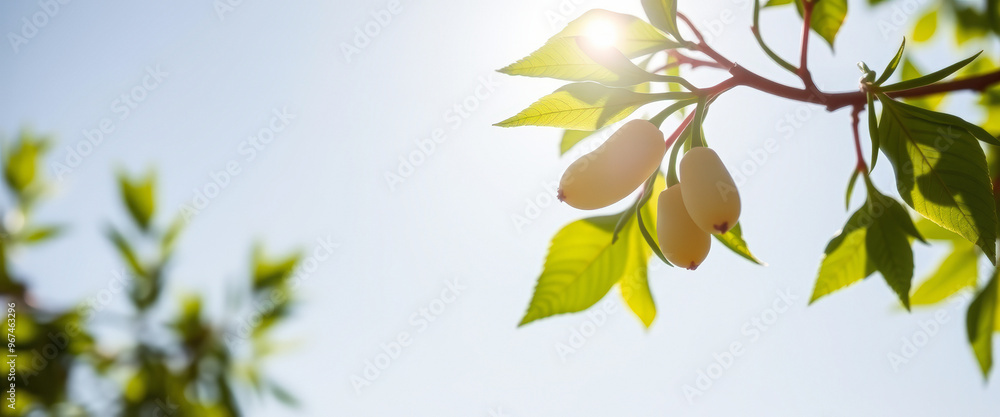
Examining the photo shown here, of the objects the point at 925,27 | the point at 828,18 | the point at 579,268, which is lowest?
the point at 579,268

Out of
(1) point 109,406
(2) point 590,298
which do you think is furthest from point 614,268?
(1) point 109,406

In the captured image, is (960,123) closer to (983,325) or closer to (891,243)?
(891,243)

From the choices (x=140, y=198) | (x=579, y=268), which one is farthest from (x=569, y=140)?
(x=140, y=198)

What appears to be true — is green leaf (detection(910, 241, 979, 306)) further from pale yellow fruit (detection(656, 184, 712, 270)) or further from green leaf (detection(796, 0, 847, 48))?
pale yellow fruit (detection(656, 184, 712, 270))

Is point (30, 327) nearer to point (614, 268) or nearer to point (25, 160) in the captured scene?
point (25, 160)

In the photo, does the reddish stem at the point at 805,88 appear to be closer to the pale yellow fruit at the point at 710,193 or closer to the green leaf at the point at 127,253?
the pale yellow fruit at the point at 710,193

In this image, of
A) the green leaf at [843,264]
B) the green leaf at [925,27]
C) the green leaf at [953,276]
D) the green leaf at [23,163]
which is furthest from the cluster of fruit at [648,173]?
the green leaf at [23,163]

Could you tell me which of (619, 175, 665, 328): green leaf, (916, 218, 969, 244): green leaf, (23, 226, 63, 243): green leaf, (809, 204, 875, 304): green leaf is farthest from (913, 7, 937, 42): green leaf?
(23, 226, 63, 243): green leaf
